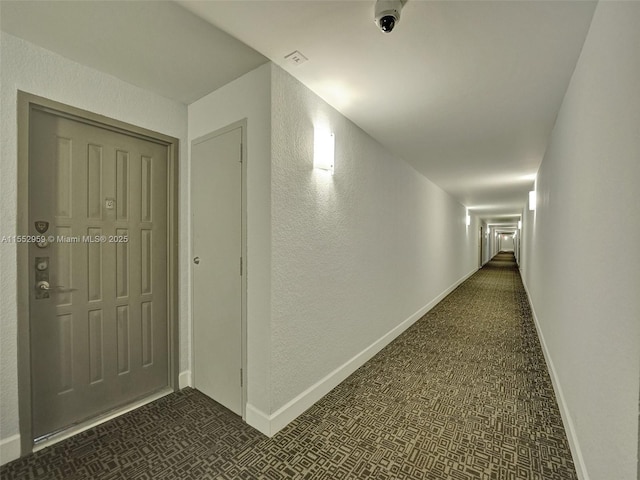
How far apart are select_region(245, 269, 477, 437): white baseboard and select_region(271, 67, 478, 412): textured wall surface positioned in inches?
2.1

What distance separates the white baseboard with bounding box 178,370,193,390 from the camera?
246cm

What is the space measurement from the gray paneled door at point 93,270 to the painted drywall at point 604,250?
2756mm

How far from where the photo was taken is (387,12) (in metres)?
1.31

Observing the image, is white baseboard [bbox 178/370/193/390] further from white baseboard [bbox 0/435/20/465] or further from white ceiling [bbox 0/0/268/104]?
white ceiling [bbox 0/0/268/104]

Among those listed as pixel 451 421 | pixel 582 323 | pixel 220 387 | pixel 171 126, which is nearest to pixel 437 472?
pixel 451 421

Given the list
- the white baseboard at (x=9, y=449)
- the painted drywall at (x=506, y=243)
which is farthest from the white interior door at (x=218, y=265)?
the painted drywall at (x=506, y=243)

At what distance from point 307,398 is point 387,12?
247 centimetres

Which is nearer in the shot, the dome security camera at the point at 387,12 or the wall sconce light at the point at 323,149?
the dome security camera at the point at 387,12

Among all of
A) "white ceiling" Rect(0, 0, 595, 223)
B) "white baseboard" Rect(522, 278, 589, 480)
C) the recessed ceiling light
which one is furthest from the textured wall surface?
"white baseboard" Rect(522, 278, 589, 480)

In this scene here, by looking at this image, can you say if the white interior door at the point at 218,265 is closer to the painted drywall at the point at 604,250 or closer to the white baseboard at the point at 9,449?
the white baseboard at the point at 9,449

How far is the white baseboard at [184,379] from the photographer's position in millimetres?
2465

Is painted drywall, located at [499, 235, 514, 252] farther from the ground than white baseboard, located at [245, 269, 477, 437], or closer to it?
farther from the ground

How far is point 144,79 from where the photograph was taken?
6.82 ft

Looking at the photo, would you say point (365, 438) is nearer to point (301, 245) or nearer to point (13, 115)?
point (301, 245)
